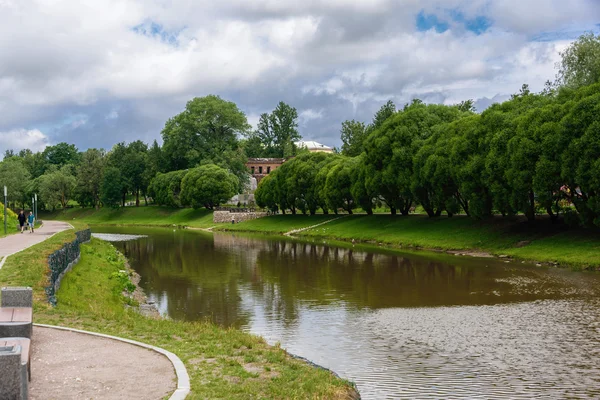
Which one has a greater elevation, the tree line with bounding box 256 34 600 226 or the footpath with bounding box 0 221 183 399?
the tree line with bounding box 256 34 600 226

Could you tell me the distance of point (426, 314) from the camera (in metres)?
21.8

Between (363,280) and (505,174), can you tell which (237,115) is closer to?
(505,174)

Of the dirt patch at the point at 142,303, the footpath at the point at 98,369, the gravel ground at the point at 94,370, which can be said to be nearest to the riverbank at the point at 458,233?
the dirt patch at the point at 142,303

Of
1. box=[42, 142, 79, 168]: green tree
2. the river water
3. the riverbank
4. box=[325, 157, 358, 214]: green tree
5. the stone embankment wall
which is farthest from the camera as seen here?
box=[42, 142, 79, 168]: green tree

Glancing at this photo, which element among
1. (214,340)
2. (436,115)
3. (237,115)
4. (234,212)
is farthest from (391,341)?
(237,115)

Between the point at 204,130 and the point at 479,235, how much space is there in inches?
2925

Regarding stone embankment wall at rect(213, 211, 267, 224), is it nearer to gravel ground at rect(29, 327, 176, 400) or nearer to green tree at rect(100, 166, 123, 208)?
green tree at rect(100, 166, 123, 208)

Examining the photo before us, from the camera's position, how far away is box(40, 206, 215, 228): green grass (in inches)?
3949

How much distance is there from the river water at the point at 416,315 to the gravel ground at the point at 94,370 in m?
4.64

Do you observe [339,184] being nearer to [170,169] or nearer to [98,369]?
[170,169]

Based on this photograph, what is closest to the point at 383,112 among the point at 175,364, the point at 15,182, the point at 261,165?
the point at 261,165

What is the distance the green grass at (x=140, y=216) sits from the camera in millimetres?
100312

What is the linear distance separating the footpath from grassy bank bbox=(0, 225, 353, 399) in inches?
19.5

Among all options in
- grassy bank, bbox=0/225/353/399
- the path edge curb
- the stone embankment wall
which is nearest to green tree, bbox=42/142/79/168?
the stone embankment wall
